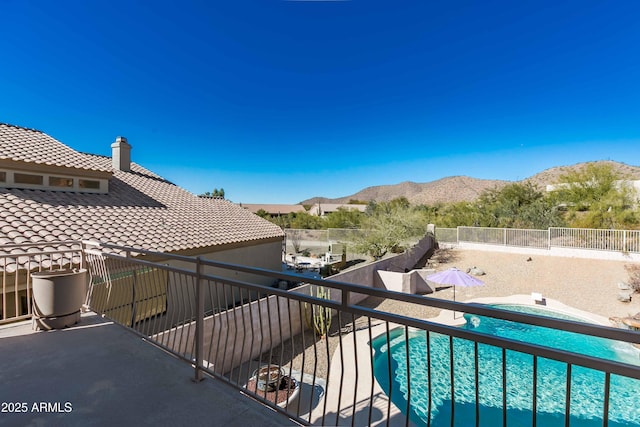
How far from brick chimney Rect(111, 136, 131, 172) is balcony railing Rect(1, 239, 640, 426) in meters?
7.74

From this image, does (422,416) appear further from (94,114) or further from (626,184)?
(626,184)

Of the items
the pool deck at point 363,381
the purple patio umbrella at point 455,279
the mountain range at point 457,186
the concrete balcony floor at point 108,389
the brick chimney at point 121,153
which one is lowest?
the pool deck at point 363,381

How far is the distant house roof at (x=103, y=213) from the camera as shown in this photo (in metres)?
7.43

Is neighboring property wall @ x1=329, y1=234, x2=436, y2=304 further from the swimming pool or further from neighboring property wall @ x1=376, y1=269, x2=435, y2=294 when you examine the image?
the swimming pool

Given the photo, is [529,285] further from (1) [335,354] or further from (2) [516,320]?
(2) [516,320]

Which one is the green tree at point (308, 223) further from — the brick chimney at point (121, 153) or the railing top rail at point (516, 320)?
the railing top rail at point (516, 320)

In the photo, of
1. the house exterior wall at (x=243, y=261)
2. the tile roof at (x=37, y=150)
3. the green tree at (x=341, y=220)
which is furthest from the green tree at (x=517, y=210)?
the tile roof at (x=37, y=150)

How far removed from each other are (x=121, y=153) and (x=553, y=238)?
1022 inches

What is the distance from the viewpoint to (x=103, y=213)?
903 centimetres

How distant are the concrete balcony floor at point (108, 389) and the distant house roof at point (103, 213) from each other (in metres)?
4.71

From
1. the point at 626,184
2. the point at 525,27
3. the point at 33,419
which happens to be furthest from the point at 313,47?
the point at 626,184

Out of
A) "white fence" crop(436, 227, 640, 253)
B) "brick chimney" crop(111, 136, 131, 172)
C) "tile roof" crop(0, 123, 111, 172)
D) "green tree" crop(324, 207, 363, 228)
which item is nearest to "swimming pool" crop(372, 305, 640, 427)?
"white fence" crop(436, 227, 640, 253)

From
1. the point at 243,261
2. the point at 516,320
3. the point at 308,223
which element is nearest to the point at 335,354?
the point at 243,261

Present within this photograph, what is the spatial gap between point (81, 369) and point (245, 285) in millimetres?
2156
